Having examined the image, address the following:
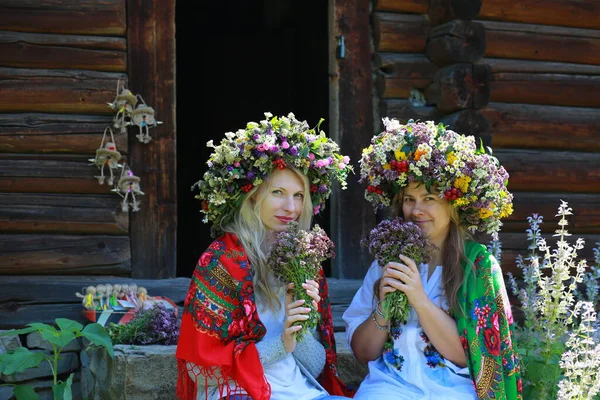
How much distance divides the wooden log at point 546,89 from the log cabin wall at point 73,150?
2199mm

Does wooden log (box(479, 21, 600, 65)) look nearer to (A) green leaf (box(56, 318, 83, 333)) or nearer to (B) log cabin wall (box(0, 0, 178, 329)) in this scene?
(B) log cabin wall (box(0, 0, 178, 329))

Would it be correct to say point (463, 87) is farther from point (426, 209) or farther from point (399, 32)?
point (426, 209)

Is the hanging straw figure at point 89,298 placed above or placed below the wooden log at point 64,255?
below

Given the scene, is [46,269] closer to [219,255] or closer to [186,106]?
[219,255]

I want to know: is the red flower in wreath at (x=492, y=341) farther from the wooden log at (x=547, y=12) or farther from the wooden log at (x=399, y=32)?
the wooden log at (x=547, y=12)

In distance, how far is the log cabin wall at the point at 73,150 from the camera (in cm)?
499

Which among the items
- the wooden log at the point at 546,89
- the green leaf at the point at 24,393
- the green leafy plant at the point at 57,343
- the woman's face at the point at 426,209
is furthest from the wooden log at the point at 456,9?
the green leaf at the point at 24,393

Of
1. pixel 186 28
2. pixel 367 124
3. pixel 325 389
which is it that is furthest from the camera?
pixel 186 28

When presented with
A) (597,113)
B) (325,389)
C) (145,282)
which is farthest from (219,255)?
(597,113)

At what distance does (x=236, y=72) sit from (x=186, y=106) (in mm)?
696

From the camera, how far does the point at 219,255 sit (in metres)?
3.38

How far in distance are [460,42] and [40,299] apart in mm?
3009

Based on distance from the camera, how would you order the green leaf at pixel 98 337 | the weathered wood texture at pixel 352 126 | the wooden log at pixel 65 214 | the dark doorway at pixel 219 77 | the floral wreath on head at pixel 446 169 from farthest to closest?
1. the dark doorway at pixel 219 77
2. the weathered wood texture at pixel 352 126
3. the wooden log at pixel 65 214
4. the green leaf at pixel 98 337
5. the floral wreath on head at pixel 446 169

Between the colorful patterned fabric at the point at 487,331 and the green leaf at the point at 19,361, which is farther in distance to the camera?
the green leaf at the point at 19,361
